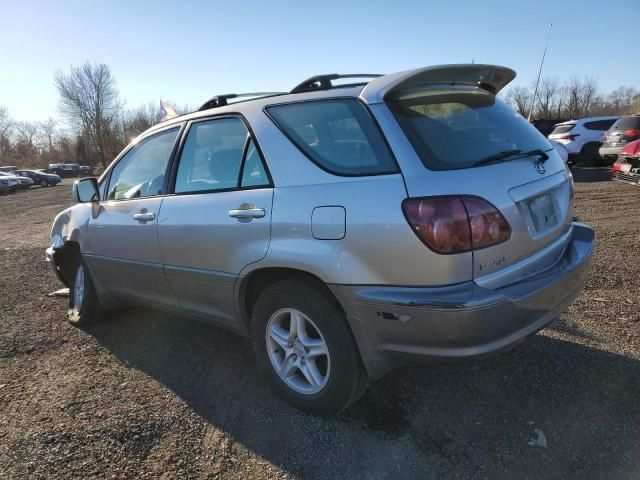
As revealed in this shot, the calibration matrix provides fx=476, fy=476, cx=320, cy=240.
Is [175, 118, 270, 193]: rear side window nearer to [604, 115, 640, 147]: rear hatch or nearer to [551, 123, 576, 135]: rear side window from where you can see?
[604, 115, 640, 147]: rear hatch

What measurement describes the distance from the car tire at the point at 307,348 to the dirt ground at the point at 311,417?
156mm

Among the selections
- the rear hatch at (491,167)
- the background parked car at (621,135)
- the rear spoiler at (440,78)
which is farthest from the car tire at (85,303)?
the background parked car at (621,135)

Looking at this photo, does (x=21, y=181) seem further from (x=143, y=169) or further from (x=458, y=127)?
(x=458, y=127)

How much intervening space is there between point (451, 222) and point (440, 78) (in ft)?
3.32

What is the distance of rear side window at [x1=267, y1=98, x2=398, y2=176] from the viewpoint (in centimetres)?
234

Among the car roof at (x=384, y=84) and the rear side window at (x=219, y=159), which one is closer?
the car roof at (x=384, y=84)

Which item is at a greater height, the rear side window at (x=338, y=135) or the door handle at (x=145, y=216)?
the rear side window at (x=338, y=135)

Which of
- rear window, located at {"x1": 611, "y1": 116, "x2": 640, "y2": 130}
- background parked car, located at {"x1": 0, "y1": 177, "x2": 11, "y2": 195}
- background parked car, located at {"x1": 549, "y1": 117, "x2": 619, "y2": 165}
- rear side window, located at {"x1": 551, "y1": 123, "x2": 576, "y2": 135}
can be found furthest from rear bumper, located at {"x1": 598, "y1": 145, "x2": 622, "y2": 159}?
background parked car, located at {"x1": 0, "y1": 177, "x2": 11, "y2": 195}

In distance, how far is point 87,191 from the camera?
4160mm

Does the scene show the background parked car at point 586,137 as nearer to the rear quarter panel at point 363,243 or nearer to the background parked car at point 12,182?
the rear quarter panel at point 363,243

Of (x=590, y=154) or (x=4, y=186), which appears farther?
(x=4, y=186)

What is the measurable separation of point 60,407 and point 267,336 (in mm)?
1458

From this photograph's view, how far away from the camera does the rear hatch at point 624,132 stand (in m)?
12.3

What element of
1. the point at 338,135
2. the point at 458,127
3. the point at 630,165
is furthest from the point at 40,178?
the point at 458,127
